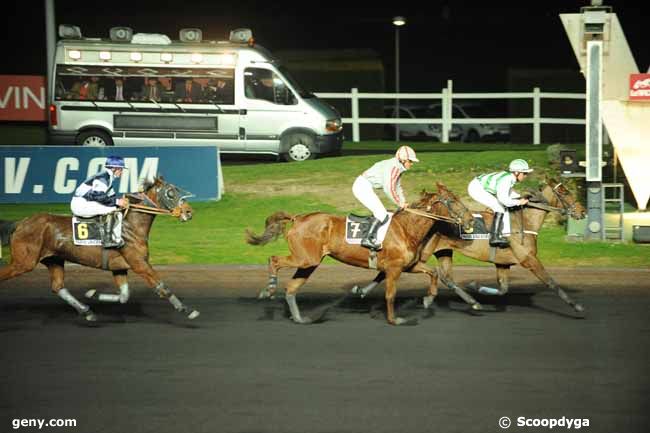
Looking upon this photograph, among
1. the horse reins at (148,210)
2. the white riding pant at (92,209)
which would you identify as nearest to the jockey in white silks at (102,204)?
the white riding pant at (92,209)

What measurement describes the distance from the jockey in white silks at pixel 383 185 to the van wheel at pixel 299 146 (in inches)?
518

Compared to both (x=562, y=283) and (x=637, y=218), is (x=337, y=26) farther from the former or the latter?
(x=562, y=283)

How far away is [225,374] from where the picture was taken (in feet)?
33.0

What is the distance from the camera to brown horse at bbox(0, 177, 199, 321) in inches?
480

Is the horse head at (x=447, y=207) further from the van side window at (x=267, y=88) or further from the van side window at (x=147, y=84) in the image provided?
the van side window at (x=147, y=84)

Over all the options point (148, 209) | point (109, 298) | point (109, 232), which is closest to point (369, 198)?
point (148, 209)

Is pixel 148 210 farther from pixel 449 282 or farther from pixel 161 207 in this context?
pixel 449 282

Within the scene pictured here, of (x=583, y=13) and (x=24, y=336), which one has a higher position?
(x=583, y=13)

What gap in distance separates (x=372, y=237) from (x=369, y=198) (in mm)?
548

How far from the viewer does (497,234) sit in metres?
13.0

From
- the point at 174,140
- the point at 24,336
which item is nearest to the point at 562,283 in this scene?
the point at 24,336

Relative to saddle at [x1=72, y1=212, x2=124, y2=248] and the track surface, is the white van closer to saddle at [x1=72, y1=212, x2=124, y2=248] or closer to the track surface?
the track surface

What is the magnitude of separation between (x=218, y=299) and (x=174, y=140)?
12.3m

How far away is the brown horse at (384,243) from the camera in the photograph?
481 inches
